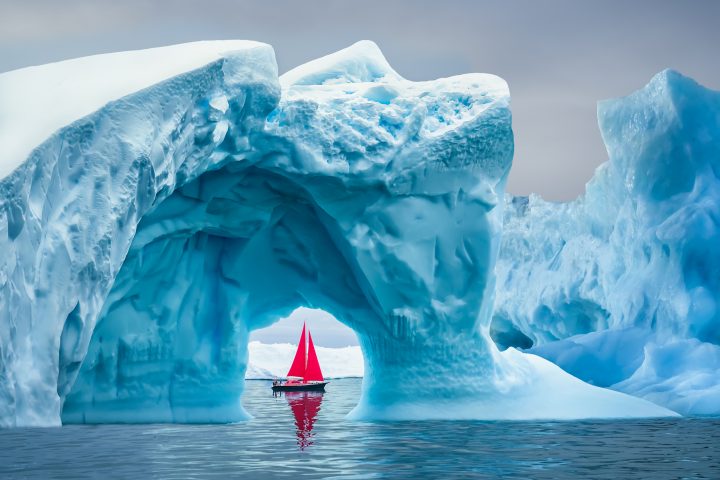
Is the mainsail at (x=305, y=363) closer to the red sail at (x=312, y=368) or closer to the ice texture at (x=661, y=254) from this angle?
the red sail at (x=312, y=368)

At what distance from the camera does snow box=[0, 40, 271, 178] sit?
870 centimetres

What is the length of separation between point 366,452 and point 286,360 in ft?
124

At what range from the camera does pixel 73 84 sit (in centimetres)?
979

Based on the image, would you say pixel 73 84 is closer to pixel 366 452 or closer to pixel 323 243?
pixel 366 452

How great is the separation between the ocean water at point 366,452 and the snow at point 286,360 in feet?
106

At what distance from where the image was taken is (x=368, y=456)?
27.4 feet

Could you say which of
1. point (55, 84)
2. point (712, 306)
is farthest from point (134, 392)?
point (712, 306)

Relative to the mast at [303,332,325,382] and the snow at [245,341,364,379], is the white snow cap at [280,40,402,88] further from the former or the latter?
the snow at [245,341,364,379]

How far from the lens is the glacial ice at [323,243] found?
11.6m

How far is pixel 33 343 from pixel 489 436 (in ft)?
17.6

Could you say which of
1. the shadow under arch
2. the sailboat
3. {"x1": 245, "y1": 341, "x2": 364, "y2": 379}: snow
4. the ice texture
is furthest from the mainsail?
the shadow under arch

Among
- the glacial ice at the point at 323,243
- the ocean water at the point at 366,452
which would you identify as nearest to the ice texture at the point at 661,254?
the glacial ice at the point at 323,243

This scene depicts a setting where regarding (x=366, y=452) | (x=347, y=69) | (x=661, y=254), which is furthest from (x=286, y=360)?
(x=366, y=452)

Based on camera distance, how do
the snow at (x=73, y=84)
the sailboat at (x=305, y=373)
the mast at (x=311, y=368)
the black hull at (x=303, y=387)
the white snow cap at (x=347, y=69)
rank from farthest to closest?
the black hull at (x=303, y=387) < the mast at (x=311, y=368) < the sailboat at (x=305, y=373) < the white snow cap at (x=347, y=69) < the snow at (x=73, y=84)
